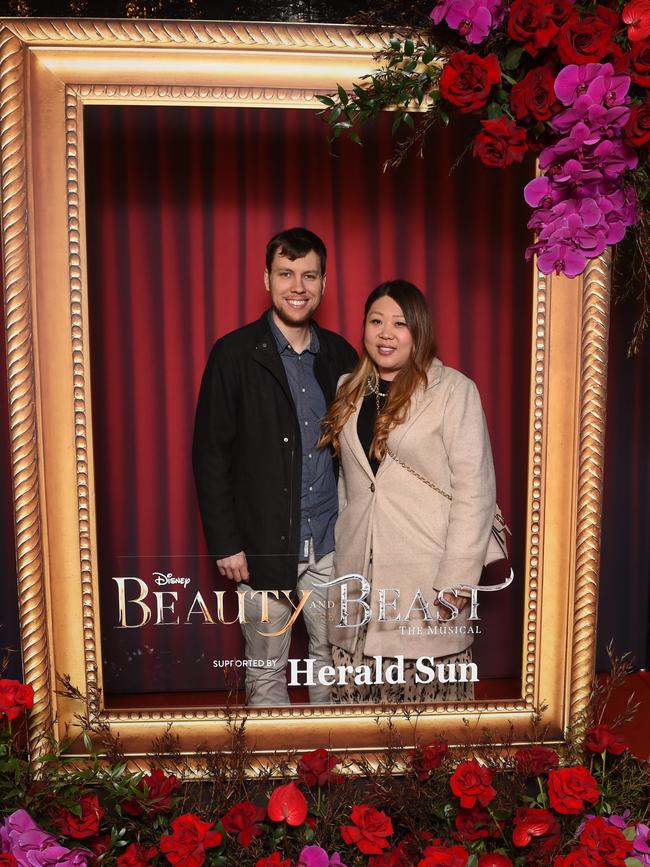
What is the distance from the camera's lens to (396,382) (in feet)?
4.11

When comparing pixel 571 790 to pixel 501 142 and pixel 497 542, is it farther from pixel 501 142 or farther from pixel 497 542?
pixel 501 142

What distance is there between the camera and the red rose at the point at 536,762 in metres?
1.12

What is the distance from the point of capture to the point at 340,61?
1161mm

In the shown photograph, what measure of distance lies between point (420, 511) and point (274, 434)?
0.30 meters

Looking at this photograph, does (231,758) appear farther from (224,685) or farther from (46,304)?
(46,304)

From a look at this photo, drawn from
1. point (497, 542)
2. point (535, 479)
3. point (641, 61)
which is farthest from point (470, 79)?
point (497, 542)

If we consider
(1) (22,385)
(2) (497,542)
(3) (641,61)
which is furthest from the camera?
(2) (497,542)

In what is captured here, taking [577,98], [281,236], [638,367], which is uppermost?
[577,98]

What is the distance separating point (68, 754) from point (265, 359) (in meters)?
0.80

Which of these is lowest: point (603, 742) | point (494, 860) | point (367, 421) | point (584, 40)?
point (494, 860)

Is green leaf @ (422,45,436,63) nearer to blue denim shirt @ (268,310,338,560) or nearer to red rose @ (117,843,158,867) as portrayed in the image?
blue denim shirt @ (268,310,338,560)

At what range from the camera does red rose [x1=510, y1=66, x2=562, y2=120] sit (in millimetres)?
1013

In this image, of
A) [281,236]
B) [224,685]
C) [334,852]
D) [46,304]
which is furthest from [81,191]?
[334,852]

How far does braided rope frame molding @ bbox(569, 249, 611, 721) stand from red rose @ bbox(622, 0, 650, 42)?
1.12 ft
